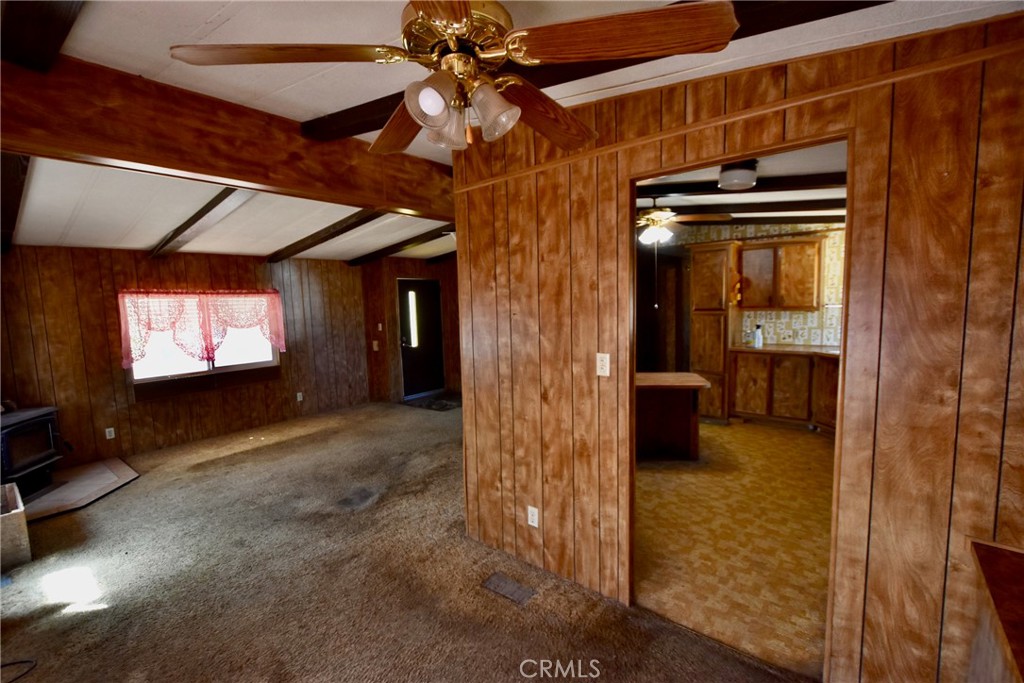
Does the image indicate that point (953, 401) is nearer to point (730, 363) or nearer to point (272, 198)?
point (730, 363)

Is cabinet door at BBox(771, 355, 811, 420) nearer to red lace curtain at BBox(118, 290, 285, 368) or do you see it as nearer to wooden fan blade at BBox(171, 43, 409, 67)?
wooden fan blade at BBox(171, 43, 409, 67)

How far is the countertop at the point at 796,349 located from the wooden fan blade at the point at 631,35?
4.32 meters

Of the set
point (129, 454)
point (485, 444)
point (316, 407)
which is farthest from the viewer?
point (316, 407)

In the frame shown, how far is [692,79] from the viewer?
1.72 metres

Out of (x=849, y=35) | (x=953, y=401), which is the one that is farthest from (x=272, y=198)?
(x=953, y=401)

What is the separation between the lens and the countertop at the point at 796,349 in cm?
443

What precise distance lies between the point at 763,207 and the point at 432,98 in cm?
378

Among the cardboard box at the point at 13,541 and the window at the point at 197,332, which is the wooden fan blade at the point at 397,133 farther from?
the window at the point at 197,332

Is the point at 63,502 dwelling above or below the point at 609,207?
below

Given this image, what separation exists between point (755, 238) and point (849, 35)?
3.95m

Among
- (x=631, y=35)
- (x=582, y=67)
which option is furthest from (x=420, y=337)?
(x=631, y=35)

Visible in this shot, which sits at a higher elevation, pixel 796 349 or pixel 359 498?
pixel 796 349

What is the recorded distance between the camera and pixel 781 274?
4863mm

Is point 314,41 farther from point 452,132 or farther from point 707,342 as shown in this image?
point 707,342
